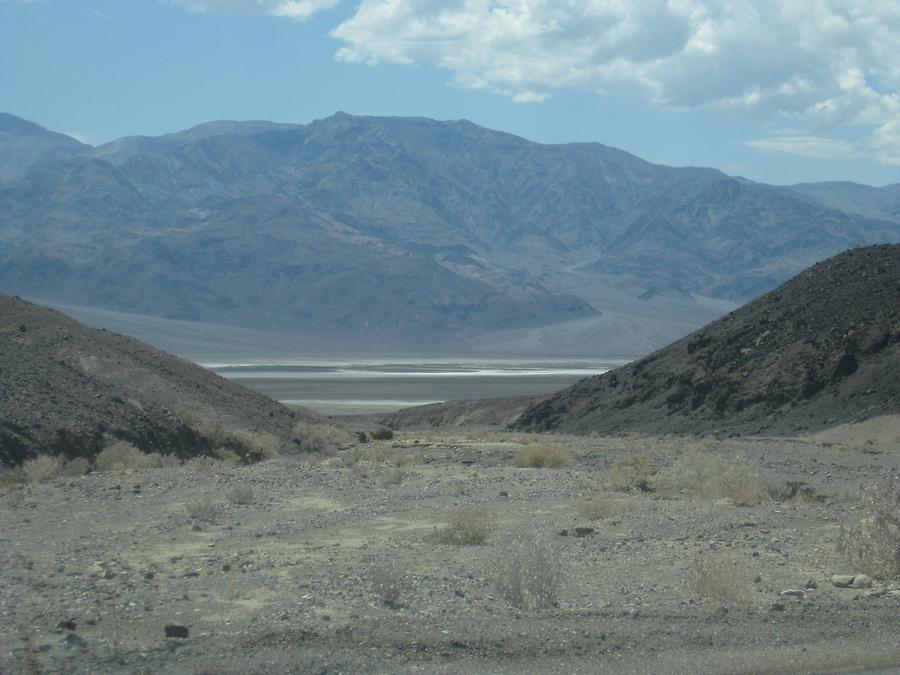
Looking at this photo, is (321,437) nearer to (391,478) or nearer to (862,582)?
(391,478)

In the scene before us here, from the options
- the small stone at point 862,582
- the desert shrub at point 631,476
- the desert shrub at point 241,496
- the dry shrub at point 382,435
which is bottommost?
the dry shrub at point 382,435

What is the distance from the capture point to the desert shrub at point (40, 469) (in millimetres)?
19641

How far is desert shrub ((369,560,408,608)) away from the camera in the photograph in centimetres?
1002

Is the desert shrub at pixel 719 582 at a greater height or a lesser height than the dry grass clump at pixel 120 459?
greater

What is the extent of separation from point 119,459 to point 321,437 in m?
13.1

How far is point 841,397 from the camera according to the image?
40.2 meters

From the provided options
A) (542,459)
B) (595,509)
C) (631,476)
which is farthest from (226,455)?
(595,509)

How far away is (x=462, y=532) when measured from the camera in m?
13.4

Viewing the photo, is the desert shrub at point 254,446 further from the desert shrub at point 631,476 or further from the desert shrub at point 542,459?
the desert shrub at point 631,476

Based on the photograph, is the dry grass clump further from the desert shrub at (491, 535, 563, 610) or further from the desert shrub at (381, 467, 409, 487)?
the desert shrub at (491, 535, 563, 610)

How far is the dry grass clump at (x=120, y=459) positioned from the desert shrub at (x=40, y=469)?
6.30 feet

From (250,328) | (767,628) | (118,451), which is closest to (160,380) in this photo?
(118,451)

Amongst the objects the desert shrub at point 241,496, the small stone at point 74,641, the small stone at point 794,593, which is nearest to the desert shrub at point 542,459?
the desert shrub at point 241,496

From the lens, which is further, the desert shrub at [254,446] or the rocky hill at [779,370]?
the rocky hill at [779,370]
